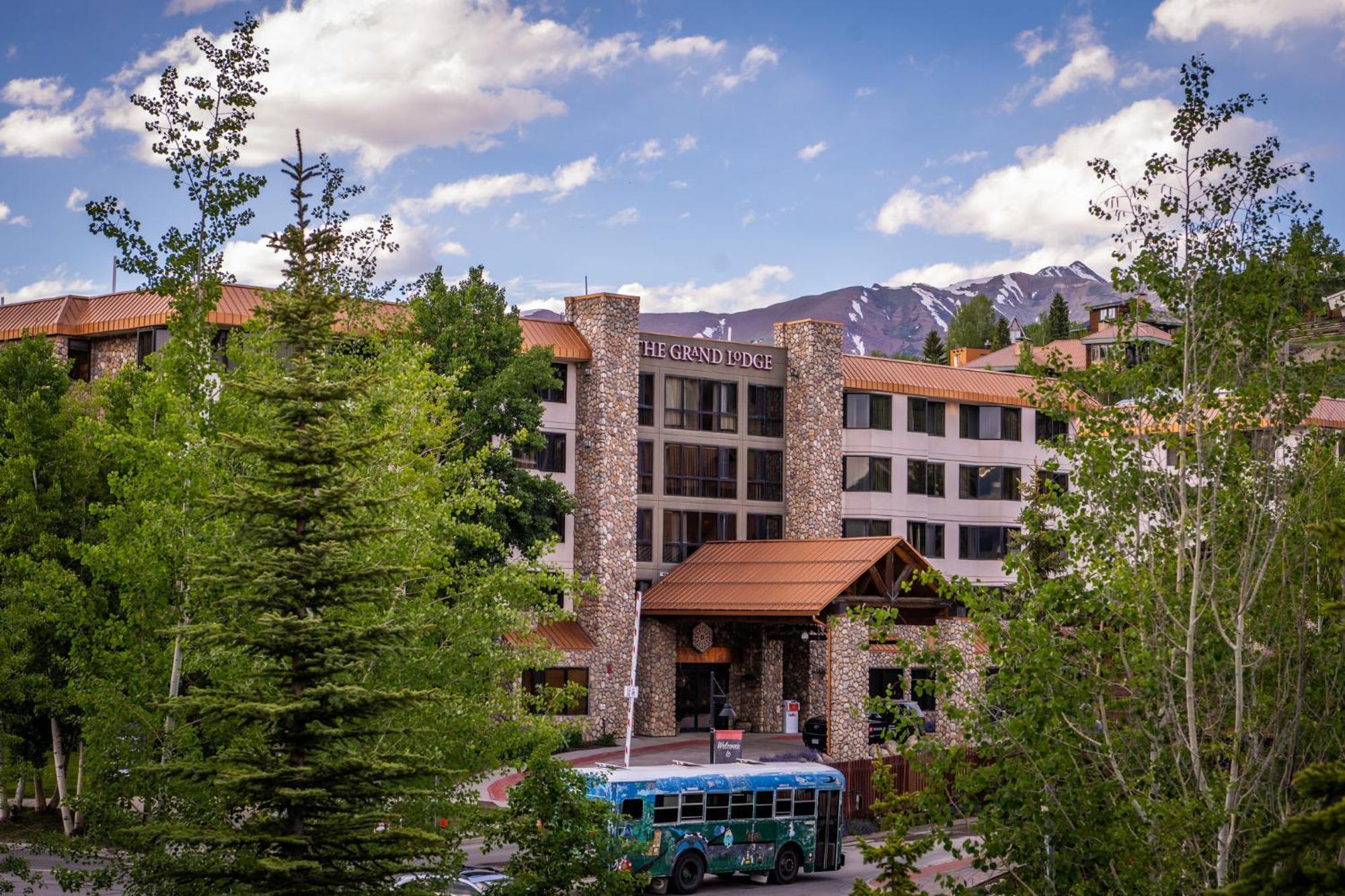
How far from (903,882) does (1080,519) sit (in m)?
4.71

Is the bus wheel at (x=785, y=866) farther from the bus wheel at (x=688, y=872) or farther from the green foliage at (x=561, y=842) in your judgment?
the green foliage at (x=561, y=842)

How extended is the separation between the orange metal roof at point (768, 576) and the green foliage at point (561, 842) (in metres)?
33.4

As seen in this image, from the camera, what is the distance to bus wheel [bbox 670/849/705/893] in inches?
1232

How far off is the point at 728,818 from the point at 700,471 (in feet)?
99.2

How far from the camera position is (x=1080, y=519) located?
17078mm

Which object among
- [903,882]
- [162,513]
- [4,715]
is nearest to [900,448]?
[4,715]

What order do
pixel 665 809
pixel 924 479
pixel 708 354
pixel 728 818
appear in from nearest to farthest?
pixel 665 809
pixel 728 818
pixel 708 354
pixel 924 479

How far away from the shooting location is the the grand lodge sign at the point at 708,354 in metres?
59.8

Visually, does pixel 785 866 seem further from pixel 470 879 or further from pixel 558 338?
pixel 558 338

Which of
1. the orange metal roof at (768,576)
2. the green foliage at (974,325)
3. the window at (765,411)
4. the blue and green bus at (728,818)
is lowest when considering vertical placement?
the blue and green bus at (728,818)

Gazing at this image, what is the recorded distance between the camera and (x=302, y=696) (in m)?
17.0

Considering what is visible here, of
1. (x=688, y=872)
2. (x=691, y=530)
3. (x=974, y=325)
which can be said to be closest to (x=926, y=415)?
(x=691, y=530)

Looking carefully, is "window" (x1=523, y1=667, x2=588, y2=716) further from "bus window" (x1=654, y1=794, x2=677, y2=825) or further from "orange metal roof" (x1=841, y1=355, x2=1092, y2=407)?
"bus window" (x1=654, y1=794, x2=677, y2=825)

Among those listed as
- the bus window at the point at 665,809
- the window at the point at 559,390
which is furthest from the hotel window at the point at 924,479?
the bus window at the point at 665,809
